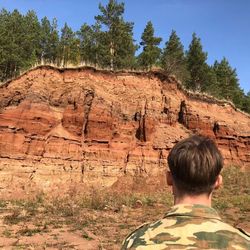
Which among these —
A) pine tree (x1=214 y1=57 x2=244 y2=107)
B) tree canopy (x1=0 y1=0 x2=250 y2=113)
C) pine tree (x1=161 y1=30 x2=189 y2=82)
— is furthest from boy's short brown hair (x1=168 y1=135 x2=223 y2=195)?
pine tree (x1=214 y1=57 x2=244 y2=107)

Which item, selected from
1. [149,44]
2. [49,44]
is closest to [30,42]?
[49,44]

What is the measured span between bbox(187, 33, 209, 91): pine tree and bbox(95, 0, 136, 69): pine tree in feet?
30.3

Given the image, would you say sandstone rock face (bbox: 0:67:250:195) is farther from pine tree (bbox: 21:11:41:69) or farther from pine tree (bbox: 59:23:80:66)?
pine tree (bbox: 59:23:80:66)

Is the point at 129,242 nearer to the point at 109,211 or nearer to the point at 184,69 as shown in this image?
the point at 109,211

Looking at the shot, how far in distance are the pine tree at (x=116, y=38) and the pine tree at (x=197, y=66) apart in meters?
9.23

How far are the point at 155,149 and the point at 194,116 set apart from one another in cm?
528

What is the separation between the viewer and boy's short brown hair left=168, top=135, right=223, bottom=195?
2.13 metres

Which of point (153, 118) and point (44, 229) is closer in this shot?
point (44, 229)

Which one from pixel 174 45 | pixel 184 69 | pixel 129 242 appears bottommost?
pixel 129 242

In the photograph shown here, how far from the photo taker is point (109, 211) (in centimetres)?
1986

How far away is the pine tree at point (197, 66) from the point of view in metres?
49.9

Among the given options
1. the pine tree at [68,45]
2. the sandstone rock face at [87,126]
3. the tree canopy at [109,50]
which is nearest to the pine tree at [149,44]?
the tree canopy at [109,50]

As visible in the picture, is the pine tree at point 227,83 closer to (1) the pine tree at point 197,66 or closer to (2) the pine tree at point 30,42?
(1) the pine tree at point 197,66

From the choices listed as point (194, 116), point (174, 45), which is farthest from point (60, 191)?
point (174, 45)
